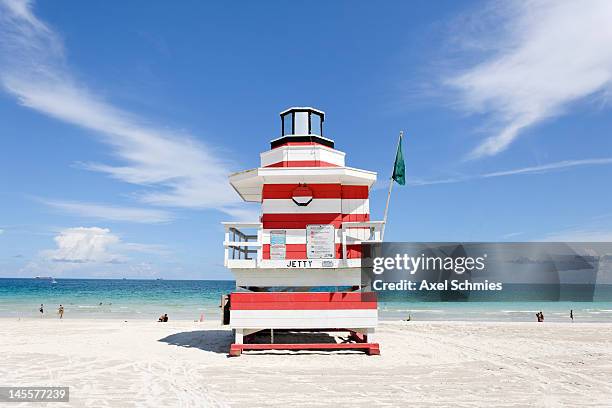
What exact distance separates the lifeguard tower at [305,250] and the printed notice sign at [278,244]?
3 cm

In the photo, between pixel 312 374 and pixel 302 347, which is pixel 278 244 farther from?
pixel 312 374

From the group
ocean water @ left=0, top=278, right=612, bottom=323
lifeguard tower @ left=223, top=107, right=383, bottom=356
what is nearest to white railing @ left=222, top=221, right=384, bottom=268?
lifeguard tower @ left=223, top=107, right=383, bottom=356

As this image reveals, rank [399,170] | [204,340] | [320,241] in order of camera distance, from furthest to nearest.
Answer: [204,340], [399,170], [320,241]

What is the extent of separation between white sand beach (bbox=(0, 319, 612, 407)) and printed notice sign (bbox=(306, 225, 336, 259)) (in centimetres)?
297

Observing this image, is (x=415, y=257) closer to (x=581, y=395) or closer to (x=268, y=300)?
(x=268, y=300)

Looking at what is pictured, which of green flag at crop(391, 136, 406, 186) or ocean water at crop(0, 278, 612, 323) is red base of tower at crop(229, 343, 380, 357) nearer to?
green flag at crop(391, 136, 406, 186)

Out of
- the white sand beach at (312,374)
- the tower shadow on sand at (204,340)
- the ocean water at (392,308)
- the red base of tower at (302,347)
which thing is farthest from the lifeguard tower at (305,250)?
the ocean water at (392,308)

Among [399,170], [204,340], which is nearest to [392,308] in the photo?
[204,340]

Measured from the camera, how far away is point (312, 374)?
10.5 meters

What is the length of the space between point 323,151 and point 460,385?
7.75m

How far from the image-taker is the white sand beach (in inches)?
334

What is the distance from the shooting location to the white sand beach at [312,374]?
849 cm

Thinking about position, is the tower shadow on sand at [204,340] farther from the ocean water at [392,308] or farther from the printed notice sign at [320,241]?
the ocean water at [392,308]

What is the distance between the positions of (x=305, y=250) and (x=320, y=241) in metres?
0.53
